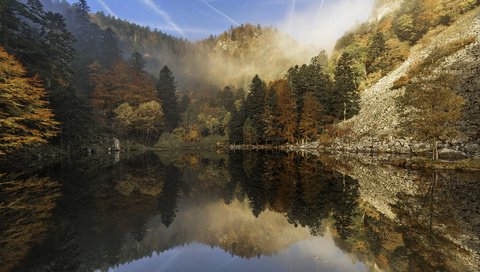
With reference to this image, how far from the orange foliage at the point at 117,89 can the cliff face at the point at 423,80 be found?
60.6 metres

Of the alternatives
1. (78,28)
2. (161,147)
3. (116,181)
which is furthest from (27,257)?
(78,28)

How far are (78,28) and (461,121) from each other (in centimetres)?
17014

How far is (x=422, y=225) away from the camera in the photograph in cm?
1221

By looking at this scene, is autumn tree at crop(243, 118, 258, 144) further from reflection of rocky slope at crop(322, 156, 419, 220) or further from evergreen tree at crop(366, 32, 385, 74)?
reflection of rocky slope at crop(322, 156, 419, 220)

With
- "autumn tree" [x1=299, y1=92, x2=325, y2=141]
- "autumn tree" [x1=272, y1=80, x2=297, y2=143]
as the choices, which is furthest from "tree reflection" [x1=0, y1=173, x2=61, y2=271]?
"autumn tree" [x1=272, y1=80, x2=297, y2=143]

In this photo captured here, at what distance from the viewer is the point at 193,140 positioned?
110 metres

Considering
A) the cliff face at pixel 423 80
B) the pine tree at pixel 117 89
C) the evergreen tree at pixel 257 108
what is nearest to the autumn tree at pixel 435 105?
the cliff face at pixel 423 80

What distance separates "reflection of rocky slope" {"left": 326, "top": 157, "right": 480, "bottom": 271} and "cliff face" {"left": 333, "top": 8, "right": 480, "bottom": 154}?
24.4m

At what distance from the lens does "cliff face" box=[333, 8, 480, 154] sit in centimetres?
4469

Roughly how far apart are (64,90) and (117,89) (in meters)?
41.9

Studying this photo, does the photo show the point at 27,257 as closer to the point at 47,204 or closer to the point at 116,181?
the point at 47,204

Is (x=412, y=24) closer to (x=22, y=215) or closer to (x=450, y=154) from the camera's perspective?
(x=450, y=154)

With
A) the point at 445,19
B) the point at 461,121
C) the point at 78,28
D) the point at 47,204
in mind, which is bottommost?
the point at 47,204

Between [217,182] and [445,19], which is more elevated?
[445,19]
